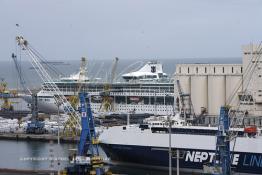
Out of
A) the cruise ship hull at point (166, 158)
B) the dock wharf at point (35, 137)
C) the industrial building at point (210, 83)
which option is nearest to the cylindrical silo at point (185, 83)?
the industrial building at point (210, 83)

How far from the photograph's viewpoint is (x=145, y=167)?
3481cm

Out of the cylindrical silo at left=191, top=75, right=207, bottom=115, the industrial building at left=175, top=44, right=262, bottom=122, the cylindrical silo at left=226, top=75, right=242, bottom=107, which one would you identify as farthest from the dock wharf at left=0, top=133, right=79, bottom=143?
Answer: the cylindrical silo at left=226, top=75, right=242, bottom=107

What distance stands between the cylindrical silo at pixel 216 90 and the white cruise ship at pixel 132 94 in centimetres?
1326

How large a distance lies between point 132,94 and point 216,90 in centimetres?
1742

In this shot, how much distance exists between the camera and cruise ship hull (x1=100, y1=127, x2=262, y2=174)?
32531 millimetres

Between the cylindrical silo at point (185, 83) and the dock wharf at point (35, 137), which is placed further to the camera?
the dock wharf at point (35, 137)

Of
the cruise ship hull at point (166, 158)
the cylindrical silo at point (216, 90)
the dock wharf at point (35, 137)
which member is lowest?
the cruise ship hull at point (166, 158)

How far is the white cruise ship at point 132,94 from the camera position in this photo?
2351 inches

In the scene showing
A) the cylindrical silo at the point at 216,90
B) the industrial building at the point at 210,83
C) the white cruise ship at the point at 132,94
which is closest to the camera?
the industrial building at the point at 210,83

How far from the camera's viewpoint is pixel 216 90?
44.4 metres

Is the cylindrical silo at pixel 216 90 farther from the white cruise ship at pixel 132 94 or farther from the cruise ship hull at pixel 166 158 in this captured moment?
the white cruise ship at pixel 132 94

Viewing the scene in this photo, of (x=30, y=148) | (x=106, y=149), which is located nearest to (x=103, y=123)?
(x=30, y=148)

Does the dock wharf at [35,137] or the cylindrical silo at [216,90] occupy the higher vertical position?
the cylindrical silo at [216,90]

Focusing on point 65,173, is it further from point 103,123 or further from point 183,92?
point 103,123
